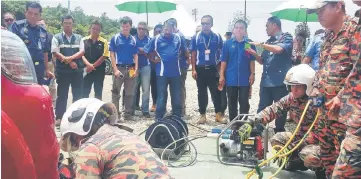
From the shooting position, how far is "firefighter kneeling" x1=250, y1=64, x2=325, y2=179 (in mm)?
4199

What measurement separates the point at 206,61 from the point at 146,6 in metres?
2.37

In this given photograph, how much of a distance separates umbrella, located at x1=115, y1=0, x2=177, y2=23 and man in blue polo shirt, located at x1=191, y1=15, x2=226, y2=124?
5.25 feet

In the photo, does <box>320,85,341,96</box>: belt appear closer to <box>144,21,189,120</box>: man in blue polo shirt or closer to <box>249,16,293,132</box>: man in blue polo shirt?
<box>249,16,293,132</box>: man in blue polo shirt

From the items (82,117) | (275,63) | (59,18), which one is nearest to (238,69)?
(275,63)

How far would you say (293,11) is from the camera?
8500mm

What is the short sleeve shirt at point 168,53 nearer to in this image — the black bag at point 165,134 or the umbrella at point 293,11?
the black bag at point 165,134

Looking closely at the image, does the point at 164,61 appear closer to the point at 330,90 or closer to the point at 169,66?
the point at 169,66

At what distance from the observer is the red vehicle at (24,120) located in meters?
1.27

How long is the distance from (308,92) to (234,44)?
247 centimetres

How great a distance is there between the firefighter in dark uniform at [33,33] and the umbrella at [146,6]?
2.67 m

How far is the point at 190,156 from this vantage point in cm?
531

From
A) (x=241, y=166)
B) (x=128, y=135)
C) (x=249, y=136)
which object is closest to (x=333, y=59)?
(x=249, y=136)

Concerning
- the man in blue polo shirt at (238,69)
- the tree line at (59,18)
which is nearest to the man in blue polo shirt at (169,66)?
the man in blue polo shirt at (238,69)

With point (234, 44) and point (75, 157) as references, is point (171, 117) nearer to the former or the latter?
point (234, 44)
